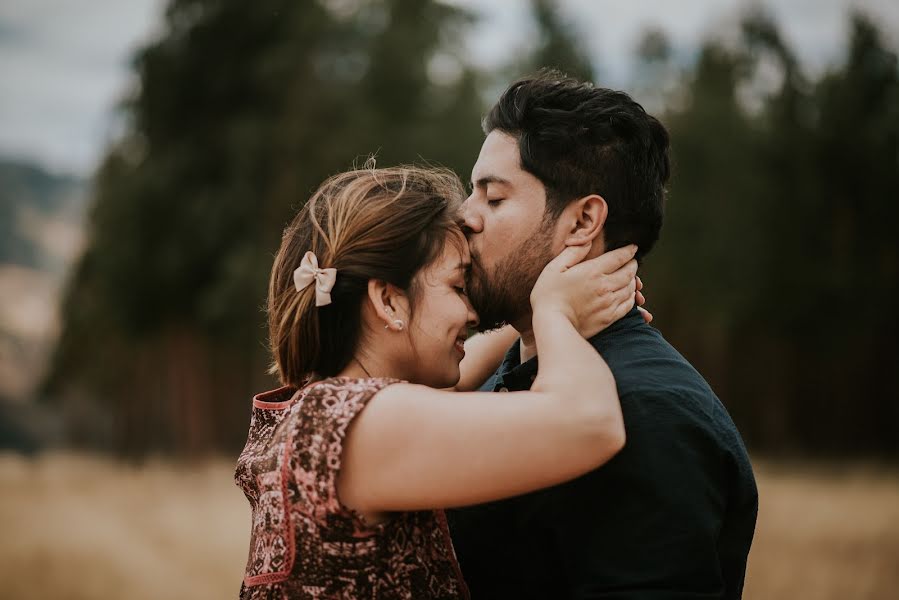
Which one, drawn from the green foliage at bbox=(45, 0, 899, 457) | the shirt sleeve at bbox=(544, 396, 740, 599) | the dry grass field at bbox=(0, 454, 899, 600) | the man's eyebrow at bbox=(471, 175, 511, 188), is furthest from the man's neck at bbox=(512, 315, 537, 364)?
the green foliage at bbox=(45, 0, 899, 457)

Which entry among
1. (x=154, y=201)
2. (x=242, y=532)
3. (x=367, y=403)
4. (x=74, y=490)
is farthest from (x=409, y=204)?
(x=154, y=201)

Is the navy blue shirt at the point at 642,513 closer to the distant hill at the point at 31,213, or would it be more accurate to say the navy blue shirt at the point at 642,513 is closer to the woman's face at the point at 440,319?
the woman's face at the point at 440,319

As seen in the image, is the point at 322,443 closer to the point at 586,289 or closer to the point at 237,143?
the point at 586,289

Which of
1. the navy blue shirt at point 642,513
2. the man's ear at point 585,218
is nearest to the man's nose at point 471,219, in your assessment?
the man's ear at point 585,218

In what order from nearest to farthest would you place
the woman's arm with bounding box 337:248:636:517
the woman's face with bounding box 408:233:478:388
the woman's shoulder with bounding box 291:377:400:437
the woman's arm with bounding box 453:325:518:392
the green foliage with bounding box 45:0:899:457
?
the woman's arm with bounding box 337:248:636:517 → the woman's shoulder with bounding box 291:377:400:437 → the woman's face with bounding box 408:233:478:388 → the woman's arm with bounding box 453:325:518:392 → the green foliage with bounding box 45:0:899:457

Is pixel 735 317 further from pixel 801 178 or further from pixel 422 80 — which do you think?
pixel 422 80

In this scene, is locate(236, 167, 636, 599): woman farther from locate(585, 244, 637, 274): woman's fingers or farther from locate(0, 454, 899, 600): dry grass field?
locate(0, 454, 899, 600): dry grass field

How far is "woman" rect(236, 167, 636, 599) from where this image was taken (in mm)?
2143

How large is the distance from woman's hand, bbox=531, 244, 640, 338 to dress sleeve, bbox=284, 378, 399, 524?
0.58 metres

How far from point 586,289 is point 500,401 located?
0.61 meters

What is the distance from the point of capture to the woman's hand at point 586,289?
103 inches

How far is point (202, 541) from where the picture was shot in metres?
12.2

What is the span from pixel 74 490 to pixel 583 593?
18.8 meters

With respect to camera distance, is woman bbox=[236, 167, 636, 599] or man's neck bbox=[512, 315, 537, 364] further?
man's neck bbox=[512, 315, 537, 364]
